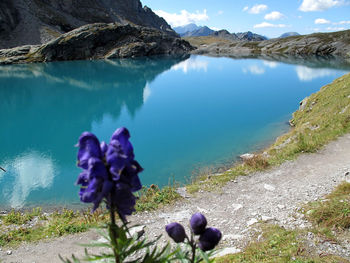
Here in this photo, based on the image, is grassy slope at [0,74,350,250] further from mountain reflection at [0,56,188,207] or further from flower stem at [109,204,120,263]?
mountain reflection at [0,56,188,207]

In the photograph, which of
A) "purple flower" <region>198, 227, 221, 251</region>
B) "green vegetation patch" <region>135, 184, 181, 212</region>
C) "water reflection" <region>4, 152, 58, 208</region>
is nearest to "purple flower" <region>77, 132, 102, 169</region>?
"purple flower" <region>198, 227, 221, 251</region>

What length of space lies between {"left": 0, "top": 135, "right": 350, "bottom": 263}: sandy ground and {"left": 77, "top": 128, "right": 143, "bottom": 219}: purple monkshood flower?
5.52 m

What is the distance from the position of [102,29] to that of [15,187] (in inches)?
4036

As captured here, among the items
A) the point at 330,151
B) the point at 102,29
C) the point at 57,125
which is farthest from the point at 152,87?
the point at 102,29

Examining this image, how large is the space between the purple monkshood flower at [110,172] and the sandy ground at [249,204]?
5523mm

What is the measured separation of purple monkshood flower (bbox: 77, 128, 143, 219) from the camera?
2.19 m

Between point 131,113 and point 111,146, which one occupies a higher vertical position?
point 111,146

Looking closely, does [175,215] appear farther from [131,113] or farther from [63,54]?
[63,54]

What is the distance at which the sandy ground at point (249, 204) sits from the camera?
7850 mm

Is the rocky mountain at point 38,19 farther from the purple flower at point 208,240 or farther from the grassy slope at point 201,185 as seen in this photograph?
the purple flower at point 208,240

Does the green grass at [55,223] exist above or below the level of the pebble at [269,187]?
below

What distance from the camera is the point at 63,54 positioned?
97312 mm

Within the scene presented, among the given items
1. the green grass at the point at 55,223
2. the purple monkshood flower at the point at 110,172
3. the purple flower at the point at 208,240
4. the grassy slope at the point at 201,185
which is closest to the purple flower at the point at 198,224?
the purple flower at the point at 208,240

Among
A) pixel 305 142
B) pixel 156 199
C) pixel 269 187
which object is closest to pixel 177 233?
pixel 156 199
